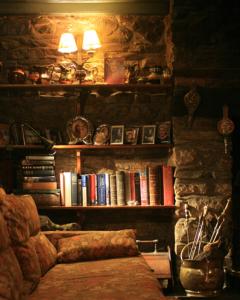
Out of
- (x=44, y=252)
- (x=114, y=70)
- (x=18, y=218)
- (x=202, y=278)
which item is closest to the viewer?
(x=18, y=218)

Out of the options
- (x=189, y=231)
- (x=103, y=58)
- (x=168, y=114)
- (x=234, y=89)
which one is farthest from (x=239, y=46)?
(x=189, y=231)

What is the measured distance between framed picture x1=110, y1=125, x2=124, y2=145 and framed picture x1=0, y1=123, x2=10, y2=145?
953mm

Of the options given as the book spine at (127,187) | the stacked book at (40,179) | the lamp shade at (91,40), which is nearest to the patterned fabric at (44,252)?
the stacked book at (40,179)

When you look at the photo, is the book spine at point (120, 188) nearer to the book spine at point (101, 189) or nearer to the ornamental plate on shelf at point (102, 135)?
the book spine at point (101, 189)

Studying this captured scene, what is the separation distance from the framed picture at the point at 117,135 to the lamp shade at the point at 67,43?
2.68 feet

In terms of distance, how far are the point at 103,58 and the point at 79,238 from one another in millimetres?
1913

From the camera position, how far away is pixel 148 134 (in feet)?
15.8

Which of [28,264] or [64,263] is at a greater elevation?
[28,264]

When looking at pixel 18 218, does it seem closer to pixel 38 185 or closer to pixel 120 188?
pixel 38 185

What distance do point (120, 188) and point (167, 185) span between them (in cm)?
42

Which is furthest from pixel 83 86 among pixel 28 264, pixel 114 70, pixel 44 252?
pixel 28 264

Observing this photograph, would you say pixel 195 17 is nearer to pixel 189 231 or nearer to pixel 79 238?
pixel 189 231

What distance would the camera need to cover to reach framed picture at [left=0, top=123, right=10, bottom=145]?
4.70m

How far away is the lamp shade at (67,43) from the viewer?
4796 mm
